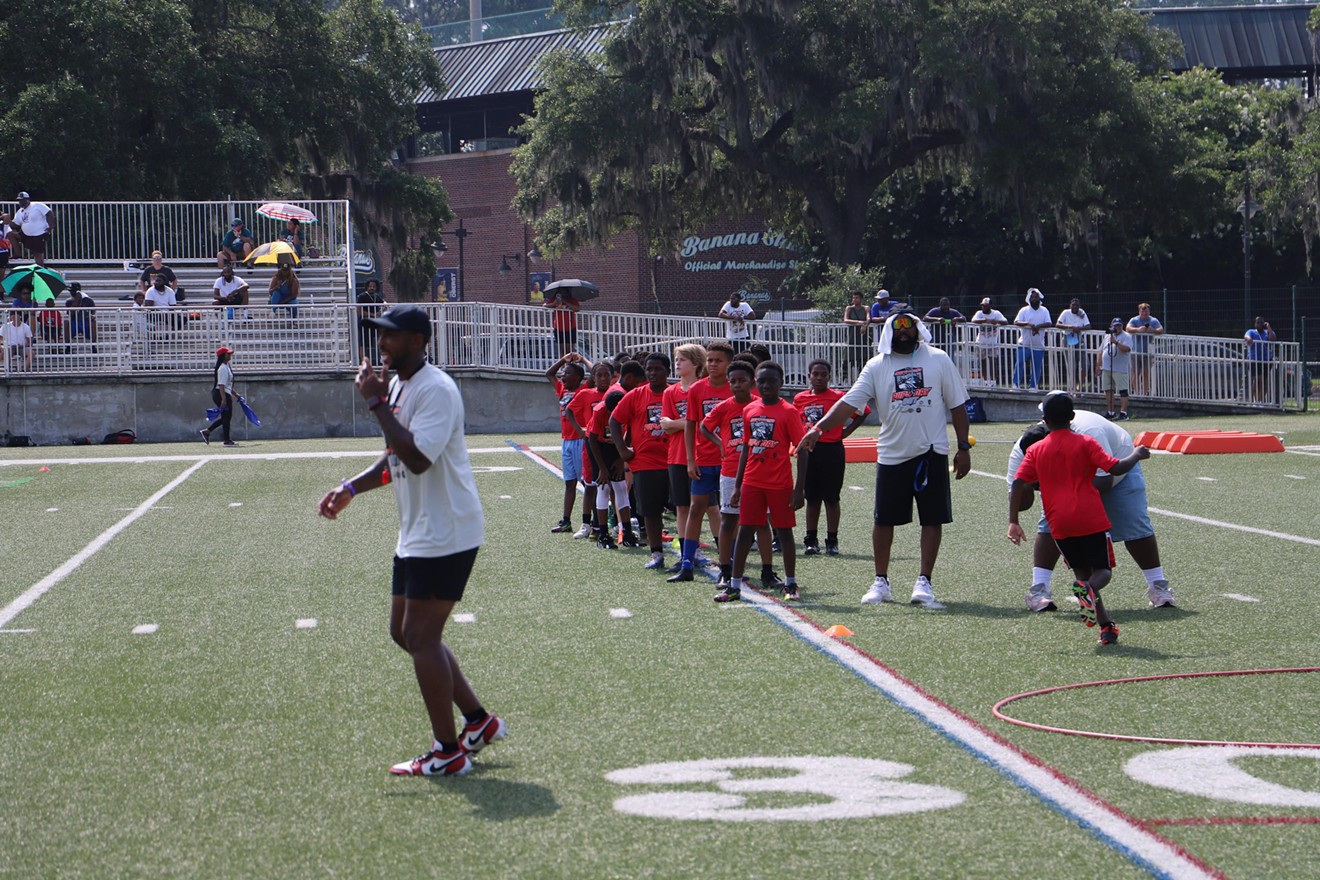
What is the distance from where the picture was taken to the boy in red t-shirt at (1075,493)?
835 cm

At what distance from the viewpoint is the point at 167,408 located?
2772 centimetres

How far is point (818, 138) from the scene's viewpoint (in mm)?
36062

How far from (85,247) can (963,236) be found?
23882 mm

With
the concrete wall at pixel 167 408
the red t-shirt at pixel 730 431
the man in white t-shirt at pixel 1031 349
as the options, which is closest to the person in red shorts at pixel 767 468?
the red t-shirt at pixel 730 431

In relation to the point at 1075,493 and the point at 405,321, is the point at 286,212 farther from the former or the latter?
the point at 405,321

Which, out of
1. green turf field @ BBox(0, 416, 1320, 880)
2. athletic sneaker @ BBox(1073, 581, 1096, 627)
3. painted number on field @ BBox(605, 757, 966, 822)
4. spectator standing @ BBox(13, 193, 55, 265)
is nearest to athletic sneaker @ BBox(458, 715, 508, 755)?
green turf field @ BBox(0, 416, 1320, 880)

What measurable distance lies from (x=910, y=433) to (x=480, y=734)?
166 inches

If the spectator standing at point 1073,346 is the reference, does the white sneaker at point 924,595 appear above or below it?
below

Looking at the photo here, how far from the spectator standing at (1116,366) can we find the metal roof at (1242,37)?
2540 centimetres

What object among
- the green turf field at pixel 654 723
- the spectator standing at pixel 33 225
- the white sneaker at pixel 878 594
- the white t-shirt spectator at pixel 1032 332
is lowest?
the green turf field at pixel 654 723

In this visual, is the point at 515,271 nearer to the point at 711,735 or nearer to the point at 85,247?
the point at 85,247

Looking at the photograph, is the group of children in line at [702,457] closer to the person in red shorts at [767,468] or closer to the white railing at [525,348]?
the person in red shorts at [767,468]

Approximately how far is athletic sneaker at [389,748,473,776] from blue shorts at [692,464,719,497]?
502 cm

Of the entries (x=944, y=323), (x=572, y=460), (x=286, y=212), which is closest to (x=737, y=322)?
(x=944, y=323)
